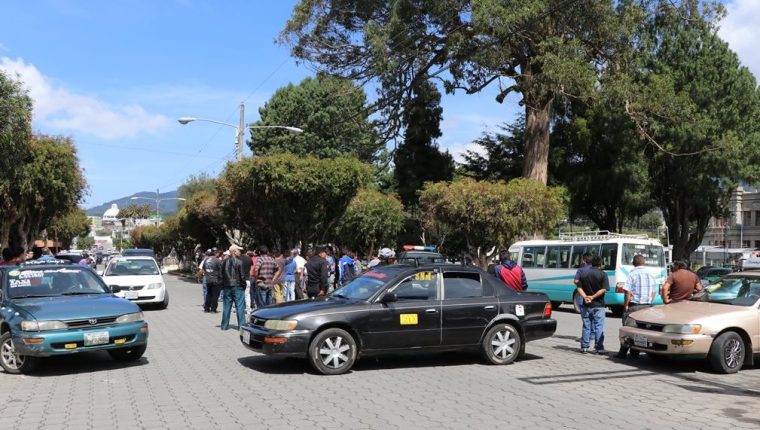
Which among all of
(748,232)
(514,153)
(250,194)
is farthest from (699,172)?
(748,232)

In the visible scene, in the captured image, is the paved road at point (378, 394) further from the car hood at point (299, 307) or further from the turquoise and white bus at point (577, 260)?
the turquoise and white bus at point (577, 260)

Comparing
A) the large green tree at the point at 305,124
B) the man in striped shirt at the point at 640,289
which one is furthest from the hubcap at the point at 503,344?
the large green tree at the point at 305,124

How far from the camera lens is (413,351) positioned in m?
9.78

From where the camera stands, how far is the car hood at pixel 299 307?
939cm

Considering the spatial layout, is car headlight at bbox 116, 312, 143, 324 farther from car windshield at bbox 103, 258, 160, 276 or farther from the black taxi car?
car windshield at bbox 103, 258, 160, 276

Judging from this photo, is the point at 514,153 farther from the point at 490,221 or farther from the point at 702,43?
the point at 490,221

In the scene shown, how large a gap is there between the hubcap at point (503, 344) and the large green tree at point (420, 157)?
31337mm

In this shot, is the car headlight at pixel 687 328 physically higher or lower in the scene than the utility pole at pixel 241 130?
lower

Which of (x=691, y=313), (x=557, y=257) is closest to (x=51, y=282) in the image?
(x=691, y=313)

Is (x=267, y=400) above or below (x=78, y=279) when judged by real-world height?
below

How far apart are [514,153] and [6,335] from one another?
37.7m

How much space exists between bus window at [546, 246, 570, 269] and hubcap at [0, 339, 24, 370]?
1747 cm

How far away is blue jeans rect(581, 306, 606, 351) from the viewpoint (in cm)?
1141

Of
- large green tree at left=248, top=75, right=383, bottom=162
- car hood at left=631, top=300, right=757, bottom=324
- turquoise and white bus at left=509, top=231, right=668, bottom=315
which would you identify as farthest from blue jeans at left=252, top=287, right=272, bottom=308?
large green tree at left=248, top=75, right=383, bottom=162
